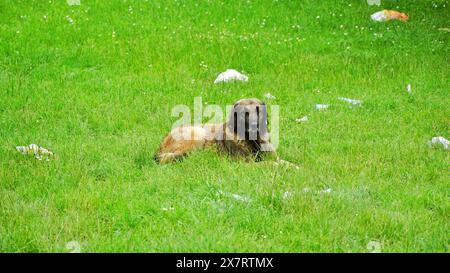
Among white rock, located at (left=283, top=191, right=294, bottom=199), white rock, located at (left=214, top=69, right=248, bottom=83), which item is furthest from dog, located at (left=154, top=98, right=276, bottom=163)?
white rock, located at (left=214, top=69, right=248, bottom=83)

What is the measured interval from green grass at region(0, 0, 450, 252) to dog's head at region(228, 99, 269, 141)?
60 cm

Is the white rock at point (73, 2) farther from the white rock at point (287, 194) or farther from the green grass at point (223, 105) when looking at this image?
the white rock at point (287, 194)

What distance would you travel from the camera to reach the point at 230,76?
45.9ft

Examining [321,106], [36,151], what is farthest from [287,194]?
[321,106]

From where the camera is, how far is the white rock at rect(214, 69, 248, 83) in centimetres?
1391

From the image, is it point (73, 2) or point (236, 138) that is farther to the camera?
point (73, 2)

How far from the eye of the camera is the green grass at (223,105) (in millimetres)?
6969

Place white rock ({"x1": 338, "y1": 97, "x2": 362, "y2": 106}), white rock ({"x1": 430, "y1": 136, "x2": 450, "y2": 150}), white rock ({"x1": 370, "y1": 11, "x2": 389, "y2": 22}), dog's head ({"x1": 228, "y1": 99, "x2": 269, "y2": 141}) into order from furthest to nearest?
white rock ({"x1": 370, "y1": 11, "x2": 389, "y2": 22})
white rock ({"x1": 338, "y1": 97, "x2": 362, "y2": 106})
white rock ({"x1": 430, "y1": 136, "x2": 450, "y2": 150})
dog's head ({"x1": 228, "y1": 99, "x2": 269, "y2": 141})

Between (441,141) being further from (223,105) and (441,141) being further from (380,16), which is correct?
(380,16)

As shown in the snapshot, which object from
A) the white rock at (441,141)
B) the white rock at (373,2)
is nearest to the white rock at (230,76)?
the white rock at (441,141)

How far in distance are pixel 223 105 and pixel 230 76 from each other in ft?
5.61

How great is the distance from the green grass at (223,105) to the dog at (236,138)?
1.03 ft

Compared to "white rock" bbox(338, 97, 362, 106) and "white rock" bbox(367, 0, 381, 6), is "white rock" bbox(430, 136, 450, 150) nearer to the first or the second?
"white rock" bbox(338, 97, 362, 106)

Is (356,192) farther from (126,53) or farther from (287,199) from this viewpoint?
(126,53)
